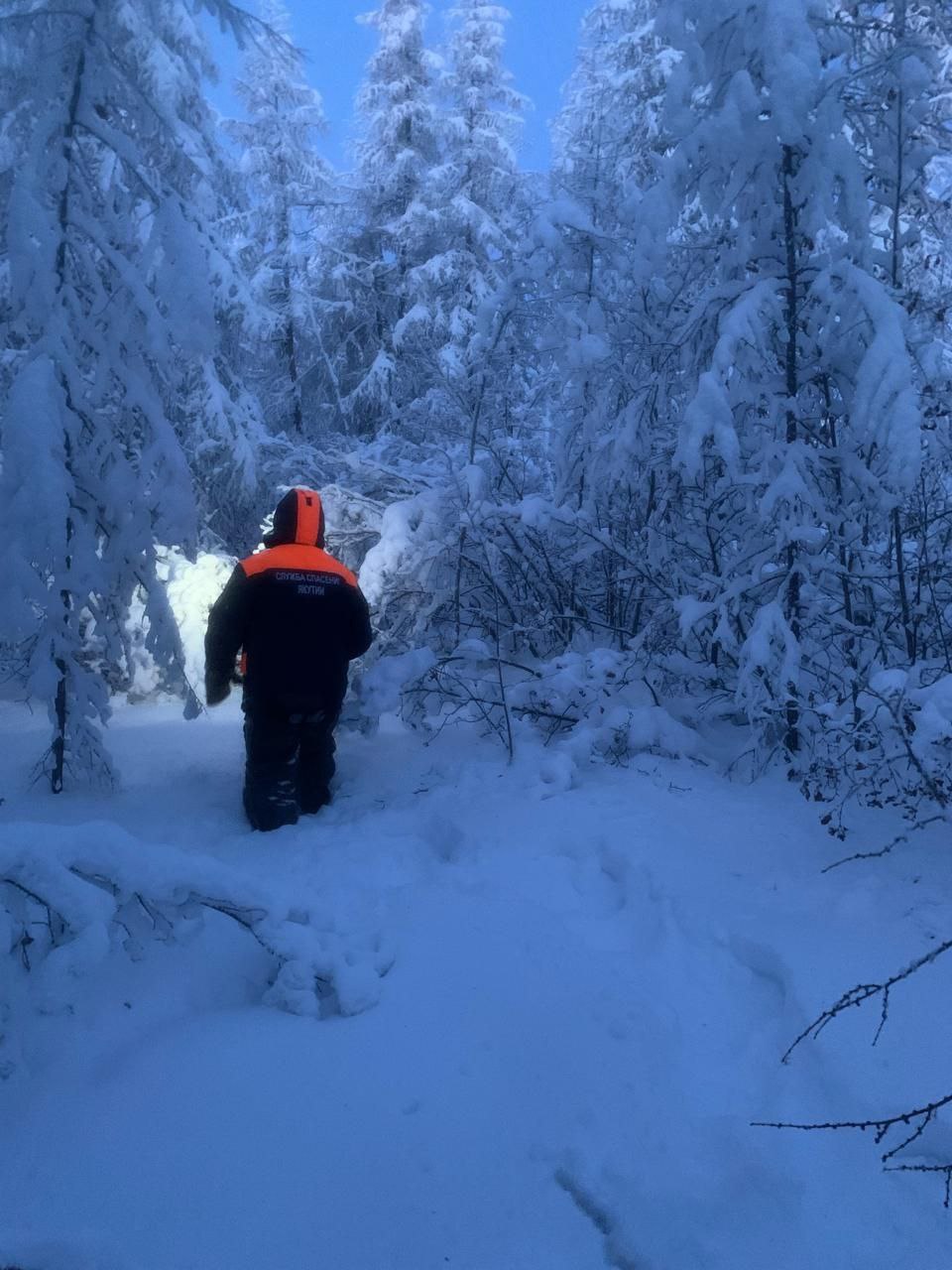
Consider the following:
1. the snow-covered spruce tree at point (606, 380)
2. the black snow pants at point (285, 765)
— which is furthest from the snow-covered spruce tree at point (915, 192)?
the black snow pants at point (285, 765)

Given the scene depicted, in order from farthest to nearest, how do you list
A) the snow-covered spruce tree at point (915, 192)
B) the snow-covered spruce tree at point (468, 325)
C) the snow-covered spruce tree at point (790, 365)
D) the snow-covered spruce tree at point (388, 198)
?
the snow-covered spruce tree at point (388, 198)
the snow-covered spruce tree at point (468, 325)
the snow-covered spruce tree at point (915, 192)
the snow-covered spruce tree at point (790, 365)

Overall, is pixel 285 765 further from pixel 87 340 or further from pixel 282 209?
pixel 282 209

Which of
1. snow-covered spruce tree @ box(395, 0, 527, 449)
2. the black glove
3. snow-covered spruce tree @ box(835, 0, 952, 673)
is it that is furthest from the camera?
snow-covered spruce tree @ box(395, 0, 527, 449)

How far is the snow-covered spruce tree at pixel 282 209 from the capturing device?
1421 centimetres

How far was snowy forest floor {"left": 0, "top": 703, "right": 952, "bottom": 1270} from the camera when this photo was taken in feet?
6.25

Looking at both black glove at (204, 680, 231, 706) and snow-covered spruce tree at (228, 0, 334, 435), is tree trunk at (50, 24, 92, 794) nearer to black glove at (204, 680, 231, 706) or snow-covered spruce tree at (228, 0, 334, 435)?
black glove at (204, 680, 231, 706)

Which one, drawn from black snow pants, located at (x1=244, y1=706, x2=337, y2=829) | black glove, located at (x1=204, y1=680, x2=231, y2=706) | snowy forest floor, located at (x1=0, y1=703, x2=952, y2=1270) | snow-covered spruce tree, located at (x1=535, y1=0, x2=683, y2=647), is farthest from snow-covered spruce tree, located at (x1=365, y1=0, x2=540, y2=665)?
snowy forest floor, located at (x1=0, y1=703, x2=952, y2=1270)

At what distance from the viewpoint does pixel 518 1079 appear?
2416 millimetres

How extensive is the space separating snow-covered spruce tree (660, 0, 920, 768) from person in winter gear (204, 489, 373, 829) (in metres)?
2.20

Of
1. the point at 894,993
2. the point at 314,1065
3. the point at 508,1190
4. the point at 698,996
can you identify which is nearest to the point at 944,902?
→ the point at 894,993

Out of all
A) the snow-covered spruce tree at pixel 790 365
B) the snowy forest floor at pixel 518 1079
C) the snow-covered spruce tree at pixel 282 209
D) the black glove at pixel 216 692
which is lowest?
the snowy forest floor at pixel 518 1079

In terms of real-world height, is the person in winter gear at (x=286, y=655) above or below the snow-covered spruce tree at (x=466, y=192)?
below

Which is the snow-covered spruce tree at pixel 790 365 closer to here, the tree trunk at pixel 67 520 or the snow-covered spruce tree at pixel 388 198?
the tree trunk at pixel 67 520

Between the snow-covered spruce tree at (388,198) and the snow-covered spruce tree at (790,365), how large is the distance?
10523mm
